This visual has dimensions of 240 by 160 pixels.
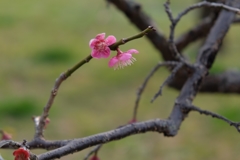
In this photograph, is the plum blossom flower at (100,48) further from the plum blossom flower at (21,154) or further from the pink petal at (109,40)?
the plum blossom flower at (21,154)

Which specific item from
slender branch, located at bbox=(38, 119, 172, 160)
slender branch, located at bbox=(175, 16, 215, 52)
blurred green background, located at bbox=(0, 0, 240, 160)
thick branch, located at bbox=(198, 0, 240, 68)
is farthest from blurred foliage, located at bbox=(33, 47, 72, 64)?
slender branch, located at bbox=(38, 119, 172, 160)

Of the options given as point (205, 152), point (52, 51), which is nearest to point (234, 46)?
point (52, 51)

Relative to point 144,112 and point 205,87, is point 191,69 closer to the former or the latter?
point 205,87

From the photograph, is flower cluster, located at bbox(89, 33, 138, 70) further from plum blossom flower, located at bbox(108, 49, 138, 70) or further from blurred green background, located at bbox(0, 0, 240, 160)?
blurred green background, located at bbox(0, 0, 240, 160)

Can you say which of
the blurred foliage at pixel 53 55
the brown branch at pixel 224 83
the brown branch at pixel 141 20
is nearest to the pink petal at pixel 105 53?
the brown branch at pixel 141 20

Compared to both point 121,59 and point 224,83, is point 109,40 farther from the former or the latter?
point 224,83

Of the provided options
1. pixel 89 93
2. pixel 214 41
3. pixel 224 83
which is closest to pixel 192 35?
pixel 224 83
